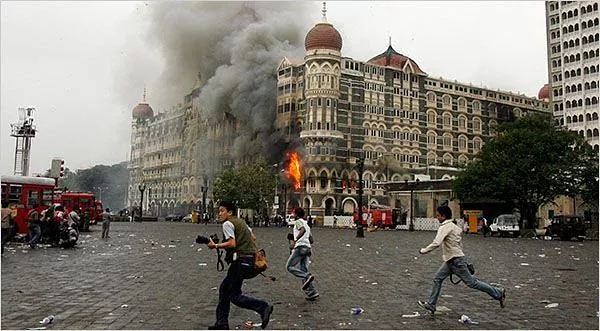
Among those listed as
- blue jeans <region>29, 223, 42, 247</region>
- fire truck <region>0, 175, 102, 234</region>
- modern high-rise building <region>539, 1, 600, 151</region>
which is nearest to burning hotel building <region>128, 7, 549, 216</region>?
modern high-rise building <region>539, 1, 600, 151</region>

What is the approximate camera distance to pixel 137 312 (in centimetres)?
782

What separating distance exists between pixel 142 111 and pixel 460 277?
112965 mm

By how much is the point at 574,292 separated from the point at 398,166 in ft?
220

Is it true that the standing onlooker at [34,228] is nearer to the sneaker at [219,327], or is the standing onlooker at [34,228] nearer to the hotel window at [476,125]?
the sneaker at [219,327]

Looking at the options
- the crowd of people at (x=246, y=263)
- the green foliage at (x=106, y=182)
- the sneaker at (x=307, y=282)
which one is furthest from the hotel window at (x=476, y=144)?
the crowd of people at (x=246, y=263)

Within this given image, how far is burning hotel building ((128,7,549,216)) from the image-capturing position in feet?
235

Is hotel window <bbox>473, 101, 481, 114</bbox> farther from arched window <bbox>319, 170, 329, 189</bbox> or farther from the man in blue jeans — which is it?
the man in blue jeans

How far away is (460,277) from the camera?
26.2 feet

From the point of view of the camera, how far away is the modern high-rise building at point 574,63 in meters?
76.7

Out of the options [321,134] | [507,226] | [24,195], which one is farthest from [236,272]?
[321,134]

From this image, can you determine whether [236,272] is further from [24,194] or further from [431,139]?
[431,139]

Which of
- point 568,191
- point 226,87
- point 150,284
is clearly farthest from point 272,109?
point 150,284

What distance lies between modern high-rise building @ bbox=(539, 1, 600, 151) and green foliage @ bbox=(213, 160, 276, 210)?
141ft

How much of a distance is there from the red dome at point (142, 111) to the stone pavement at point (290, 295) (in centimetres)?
10256
